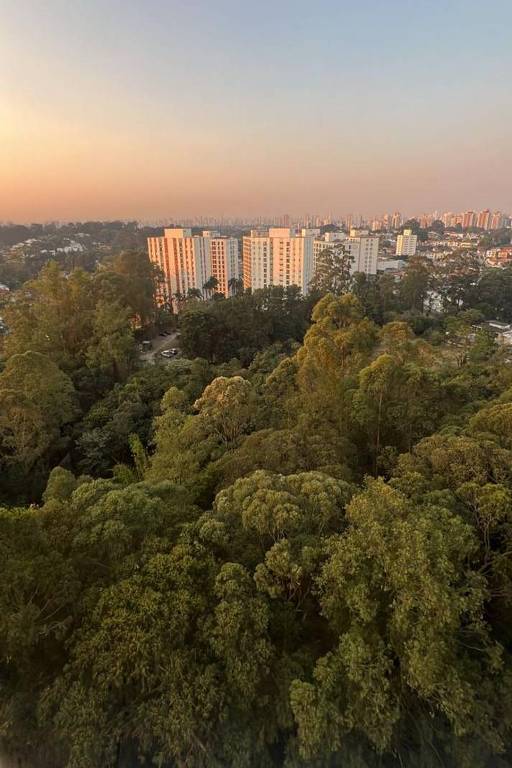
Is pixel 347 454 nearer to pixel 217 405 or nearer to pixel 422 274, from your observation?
pixel 217 405

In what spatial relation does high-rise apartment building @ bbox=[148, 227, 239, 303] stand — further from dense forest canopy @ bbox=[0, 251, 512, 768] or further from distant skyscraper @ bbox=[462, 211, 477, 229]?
distant skyscraper @ bbox=[462, 211, 477, 229]

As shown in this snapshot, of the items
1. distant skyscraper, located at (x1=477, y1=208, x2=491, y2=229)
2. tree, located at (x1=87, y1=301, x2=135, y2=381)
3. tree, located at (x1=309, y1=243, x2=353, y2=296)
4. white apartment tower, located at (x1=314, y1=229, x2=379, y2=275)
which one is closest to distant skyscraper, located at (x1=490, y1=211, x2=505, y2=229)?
distant skyscraper, located at (x1=477, y1=208, x2=491, y2=229)

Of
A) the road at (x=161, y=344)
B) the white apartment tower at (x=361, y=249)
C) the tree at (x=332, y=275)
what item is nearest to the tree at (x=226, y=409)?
the road at (x=161, y=344)

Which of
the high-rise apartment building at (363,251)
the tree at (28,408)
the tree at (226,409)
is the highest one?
the high-rise apartment building at (363,251)

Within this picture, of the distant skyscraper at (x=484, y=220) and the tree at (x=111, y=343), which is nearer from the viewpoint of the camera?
the tree at (x=111, y=343)

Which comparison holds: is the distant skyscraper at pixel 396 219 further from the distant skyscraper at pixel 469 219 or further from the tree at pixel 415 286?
the tree at pixel 415 286

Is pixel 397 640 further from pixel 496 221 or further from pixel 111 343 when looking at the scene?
pixel 496 221
